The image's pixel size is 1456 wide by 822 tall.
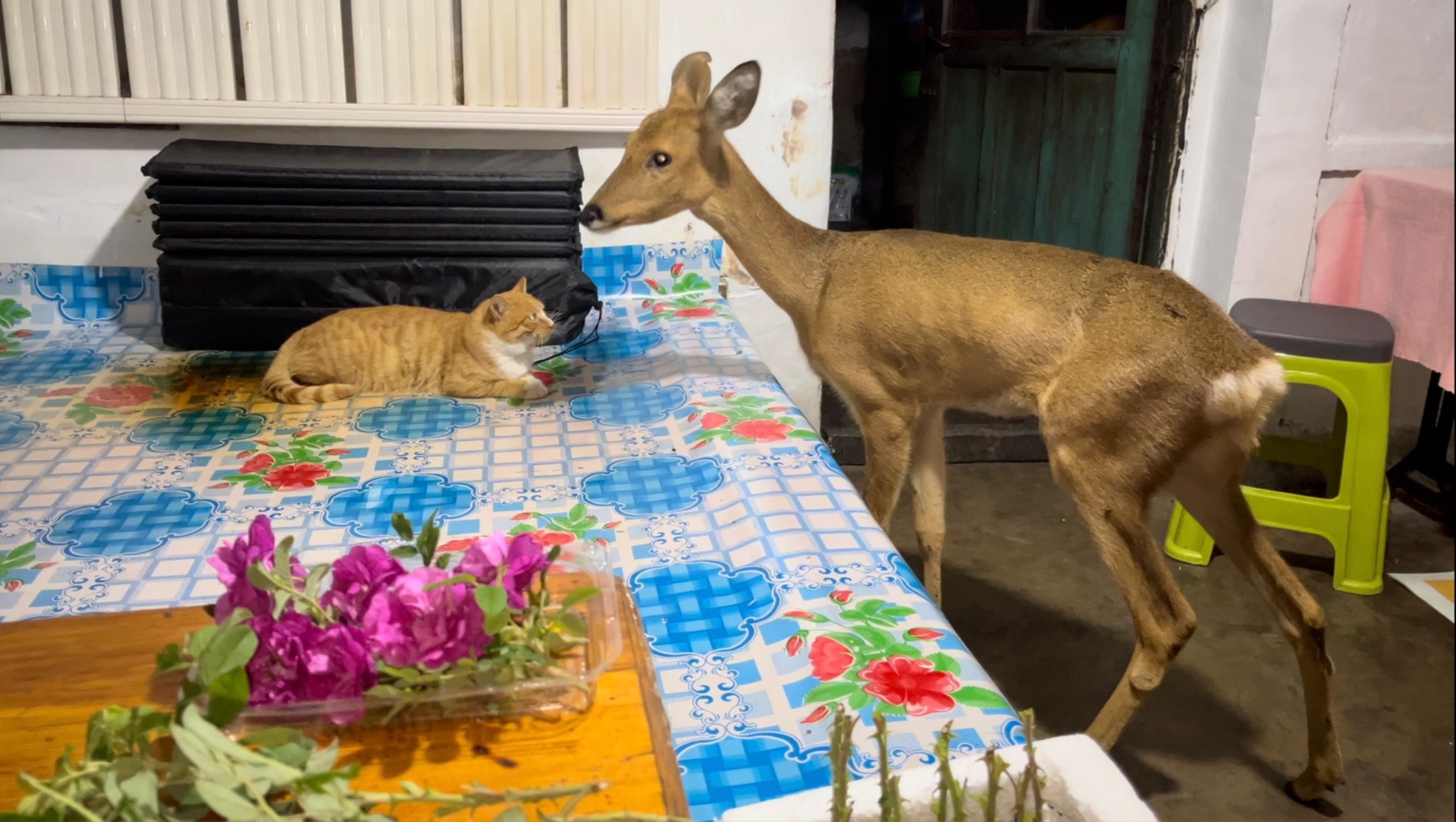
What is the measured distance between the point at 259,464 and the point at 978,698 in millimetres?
1070

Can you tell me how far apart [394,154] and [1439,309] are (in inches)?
79.6

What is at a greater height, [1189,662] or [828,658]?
[828,658]

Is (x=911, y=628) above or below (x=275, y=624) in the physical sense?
below

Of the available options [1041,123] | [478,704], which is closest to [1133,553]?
[478,704]

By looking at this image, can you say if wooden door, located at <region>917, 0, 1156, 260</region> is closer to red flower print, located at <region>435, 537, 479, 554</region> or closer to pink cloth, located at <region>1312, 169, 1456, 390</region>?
pink cloth, located at <region>1312, 169, 1456, 390</region>

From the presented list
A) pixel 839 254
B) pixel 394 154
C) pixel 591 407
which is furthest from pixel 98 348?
pixel 839 254

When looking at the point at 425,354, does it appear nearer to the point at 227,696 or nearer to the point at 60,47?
the point at 60,47

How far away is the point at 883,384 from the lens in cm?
173

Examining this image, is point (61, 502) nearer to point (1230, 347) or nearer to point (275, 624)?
point (275, 624)

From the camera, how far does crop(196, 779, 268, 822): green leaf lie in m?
0.57

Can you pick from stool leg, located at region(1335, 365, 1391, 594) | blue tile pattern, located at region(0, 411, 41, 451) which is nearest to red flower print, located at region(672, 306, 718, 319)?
blue tile pattern, located at region(0, 411, 41, 451)

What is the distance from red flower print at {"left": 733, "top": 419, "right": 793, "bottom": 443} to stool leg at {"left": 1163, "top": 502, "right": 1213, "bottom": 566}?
1.12 metres

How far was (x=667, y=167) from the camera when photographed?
187 cm

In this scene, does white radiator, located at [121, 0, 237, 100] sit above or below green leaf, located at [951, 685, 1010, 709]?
above
